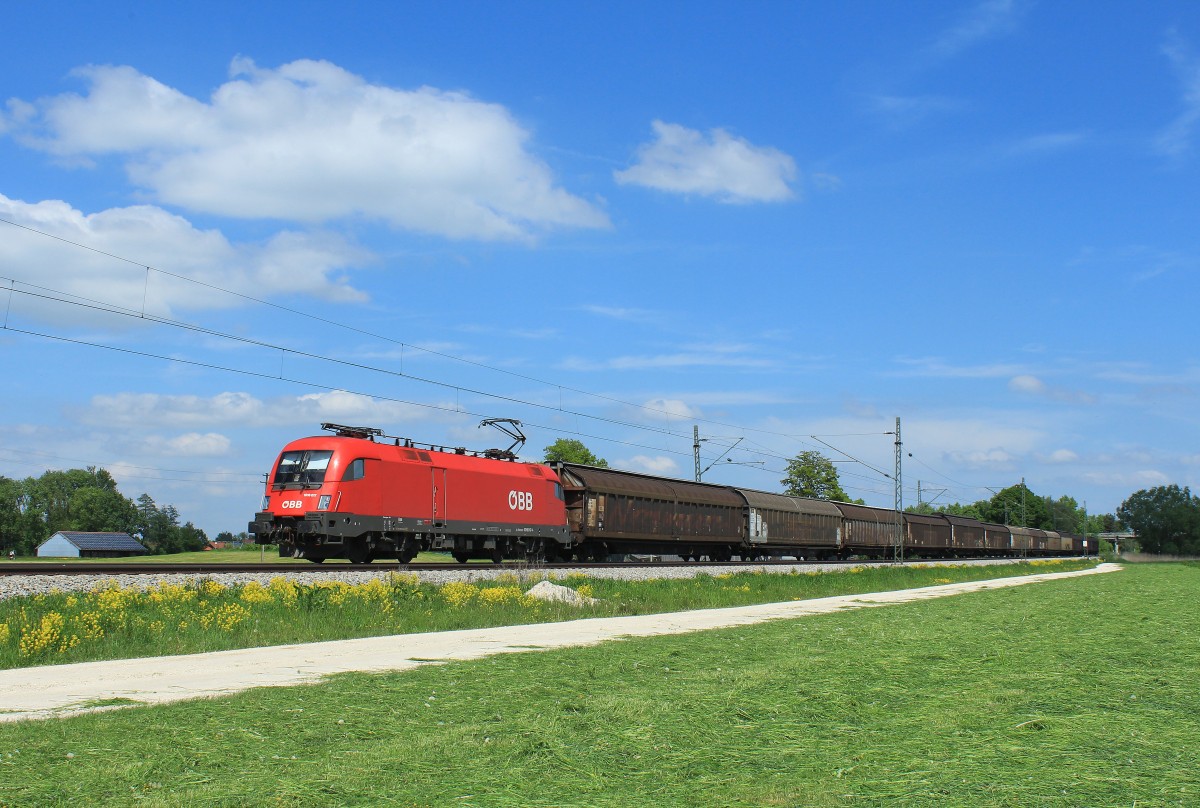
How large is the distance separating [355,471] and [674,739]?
25.8 m

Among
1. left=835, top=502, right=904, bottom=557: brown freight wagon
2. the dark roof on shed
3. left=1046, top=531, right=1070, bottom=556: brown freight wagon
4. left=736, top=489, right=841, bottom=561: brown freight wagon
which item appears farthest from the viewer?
the dark roof on shed

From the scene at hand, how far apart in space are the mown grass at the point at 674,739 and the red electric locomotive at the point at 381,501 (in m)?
20.9

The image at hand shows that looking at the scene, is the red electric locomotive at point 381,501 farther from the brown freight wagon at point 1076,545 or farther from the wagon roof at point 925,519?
the brown freight wagon at point 1076,545

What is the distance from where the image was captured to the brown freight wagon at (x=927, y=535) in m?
77.3

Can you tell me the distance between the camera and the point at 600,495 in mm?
42656

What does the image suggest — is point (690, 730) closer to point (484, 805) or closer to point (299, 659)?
point (484, 805)

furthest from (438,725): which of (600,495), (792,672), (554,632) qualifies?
(600,495)

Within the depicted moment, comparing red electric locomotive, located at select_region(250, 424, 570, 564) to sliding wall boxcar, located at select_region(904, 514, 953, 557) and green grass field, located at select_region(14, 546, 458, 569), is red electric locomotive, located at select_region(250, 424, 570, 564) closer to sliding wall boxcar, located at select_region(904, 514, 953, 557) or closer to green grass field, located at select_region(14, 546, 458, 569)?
green grass field, located at select_region(14, 546, 458, 569)

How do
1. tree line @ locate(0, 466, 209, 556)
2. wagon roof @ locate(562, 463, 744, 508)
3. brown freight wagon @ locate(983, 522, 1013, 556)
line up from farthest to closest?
tree line @ locate(0, 466, 209, 556) < brown freight wagon @ locate(983, 522, 1013, 556) < wagon roof @ locate(562, 463, 744, 508)

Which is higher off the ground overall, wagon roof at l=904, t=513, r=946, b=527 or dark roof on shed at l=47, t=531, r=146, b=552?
wagon roof at l=904, t=513, r=946, b=527

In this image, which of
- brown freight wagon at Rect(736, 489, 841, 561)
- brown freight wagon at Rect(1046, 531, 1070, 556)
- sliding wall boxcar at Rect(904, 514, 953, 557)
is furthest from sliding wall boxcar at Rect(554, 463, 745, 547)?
brown freight wagon at Rect(1046, 531, 1070, 556)

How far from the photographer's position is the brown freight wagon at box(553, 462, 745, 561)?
42000 millimetres

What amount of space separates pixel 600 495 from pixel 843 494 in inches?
3485

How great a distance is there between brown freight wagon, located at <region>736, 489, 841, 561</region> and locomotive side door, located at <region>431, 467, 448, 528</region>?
2515 centimetres
